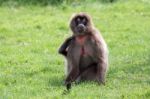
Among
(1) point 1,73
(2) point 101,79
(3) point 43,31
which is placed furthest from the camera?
(3) point 43,31

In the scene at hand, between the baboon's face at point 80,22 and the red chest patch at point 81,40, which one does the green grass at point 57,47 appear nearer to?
the red chest patch at point 81,40

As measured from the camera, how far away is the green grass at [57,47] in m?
10.1

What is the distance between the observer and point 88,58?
10984 mm

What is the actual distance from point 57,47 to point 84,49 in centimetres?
429

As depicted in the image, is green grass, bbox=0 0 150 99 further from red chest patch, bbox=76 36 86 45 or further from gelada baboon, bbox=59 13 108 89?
red chest patch, bbox=76 36 86 45

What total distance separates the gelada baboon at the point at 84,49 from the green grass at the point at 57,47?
0.29 meters

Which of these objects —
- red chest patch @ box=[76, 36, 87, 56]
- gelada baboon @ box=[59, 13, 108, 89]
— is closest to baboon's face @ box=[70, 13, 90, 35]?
gelada baboon @ box=[59, 13, 108, 89]

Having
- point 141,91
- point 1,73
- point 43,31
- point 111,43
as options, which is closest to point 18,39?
point 43,31

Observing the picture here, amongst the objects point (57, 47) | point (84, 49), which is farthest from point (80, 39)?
point (57, 47)

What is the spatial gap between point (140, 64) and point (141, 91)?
115 inches

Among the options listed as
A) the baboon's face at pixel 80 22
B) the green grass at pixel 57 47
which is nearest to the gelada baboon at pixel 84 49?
the baboon's face at pixel 80 22

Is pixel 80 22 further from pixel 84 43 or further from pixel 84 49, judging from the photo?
pixel 84 49

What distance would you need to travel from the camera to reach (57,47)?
49.7 feet

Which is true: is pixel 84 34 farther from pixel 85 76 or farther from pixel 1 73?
pixel 1 73
